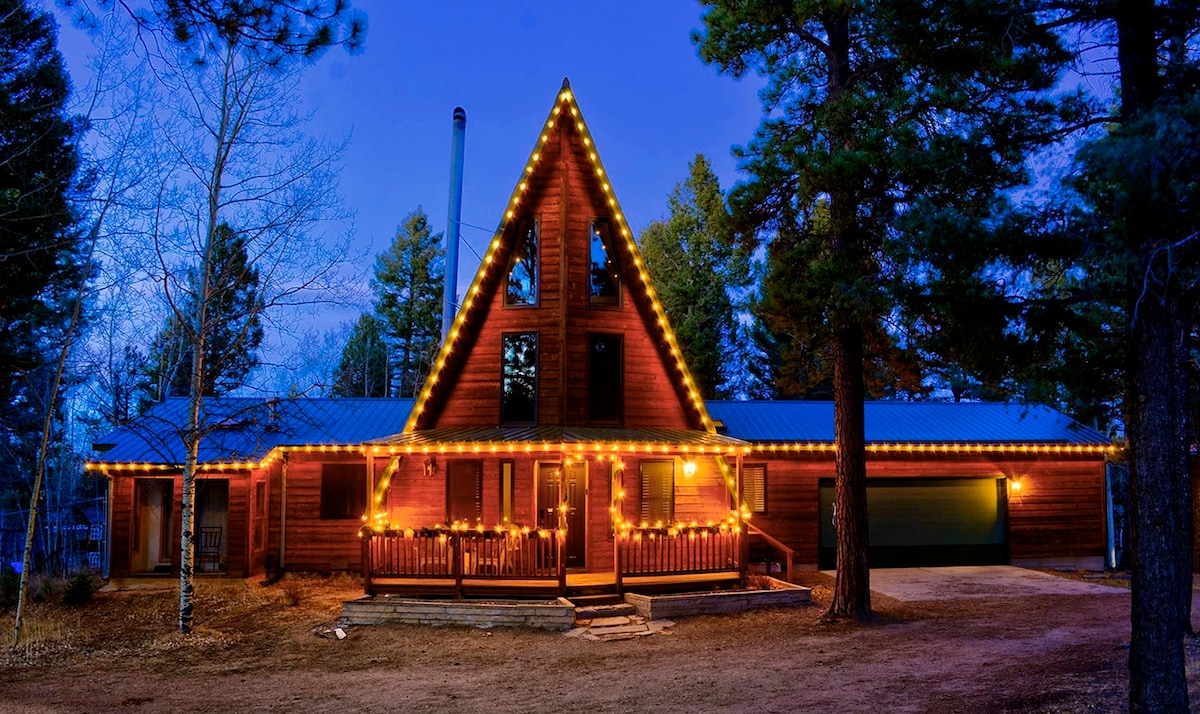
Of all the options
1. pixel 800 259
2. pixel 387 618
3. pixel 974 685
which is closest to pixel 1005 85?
pixel 800 259

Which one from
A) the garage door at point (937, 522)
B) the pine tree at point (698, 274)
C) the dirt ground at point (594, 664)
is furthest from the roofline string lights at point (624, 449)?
the pine tree at point (698, 274)

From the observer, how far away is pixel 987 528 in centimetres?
2069

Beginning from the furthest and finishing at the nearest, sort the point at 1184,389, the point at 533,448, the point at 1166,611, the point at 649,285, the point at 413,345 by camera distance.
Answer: the point at 413,345, the point at 649,285, the point at 533,448, the point at 1184,389, the point at 1166,611

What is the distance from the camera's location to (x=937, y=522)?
2056 cm

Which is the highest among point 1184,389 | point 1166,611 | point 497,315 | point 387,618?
point 497,315

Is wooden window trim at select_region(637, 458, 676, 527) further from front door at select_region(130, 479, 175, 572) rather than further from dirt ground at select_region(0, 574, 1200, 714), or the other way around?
front door at select_region(130, 479, 175, 572)

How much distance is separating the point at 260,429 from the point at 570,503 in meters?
8.04

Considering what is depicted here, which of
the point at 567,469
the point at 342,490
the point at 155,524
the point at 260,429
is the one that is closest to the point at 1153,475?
the point at 567,469

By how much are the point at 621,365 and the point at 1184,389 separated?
9387mm

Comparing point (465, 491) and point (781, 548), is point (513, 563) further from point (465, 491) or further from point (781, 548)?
point (781, 548)

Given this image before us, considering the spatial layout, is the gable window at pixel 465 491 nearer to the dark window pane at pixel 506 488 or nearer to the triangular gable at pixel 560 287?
the dark window pane at pixel 506 488

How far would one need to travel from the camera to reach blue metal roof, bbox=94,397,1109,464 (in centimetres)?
1884

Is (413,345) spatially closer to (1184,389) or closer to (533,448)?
(533,448)

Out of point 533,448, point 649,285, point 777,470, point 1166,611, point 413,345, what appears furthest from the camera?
point 413,345
